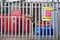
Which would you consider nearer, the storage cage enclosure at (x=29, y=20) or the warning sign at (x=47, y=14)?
the warning sign at (x=47, y=14)

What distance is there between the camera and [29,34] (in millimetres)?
9359

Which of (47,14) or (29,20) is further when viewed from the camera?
(29,20)

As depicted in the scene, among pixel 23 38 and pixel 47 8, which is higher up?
pixel 47 8

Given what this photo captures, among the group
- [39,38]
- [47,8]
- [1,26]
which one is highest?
[47,8]

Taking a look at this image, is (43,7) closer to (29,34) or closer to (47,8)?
(47,8)

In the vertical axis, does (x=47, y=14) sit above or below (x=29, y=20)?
above

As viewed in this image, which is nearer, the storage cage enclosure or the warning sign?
the warning sign

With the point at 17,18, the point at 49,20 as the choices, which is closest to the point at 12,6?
the point at 17,18

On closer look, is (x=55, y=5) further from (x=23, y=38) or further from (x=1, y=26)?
(x=1, y=26)

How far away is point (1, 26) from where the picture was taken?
9422 millimetres

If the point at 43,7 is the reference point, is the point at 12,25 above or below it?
below

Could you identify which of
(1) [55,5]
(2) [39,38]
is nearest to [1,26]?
(2) [39,38]

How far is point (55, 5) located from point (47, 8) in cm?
49

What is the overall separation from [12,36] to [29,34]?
31.5 inches
